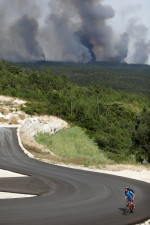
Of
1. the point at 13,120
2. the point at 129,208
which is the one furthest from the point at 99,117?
the point at 129,208

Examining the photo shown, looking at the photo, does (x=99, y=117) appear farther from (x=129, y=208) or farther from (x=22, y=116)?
(x=129, y=208)

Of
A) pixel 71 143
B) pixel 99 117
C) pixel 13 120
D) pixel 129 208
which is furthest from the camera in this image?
pixel 99 117

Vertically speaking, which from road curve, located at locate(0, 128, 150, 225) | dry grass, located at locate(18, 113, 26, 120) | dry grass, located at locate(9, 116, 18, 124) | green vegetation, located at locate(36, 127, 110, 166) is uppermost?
dry grass, located at locate(18, 113, 26, 120)

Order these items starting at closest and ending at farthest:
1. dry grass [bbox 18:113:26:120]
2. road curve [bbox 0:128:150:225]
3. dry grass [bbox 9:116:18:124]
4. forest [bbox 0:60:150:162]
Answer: road curve [bbox 0:128:150:225]
forest [bbox 0:60:150:162]
dry grass [bbox 9:116:18:124]
dry grass [bbox 18:113:26:120]

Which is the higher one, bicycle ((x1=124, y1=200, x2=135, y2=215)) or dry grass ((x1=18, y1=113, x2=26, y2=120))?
dry grass ((x1=18, y1=113, x2=26, y2=120))

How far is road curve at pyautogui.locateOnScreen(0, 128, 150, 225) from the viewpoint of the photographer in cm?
1094

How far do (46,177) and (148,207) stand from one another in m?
9.47

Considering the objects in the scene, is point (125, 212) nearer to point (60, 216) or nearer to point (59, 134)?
point (60, 216)

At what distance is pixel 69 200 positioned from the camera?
1404 centimetres

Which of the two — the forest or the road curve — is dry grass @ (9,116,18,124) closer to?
the forest

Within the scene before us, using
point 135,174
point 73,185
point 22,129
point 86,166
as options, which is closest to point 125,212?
point 73,185

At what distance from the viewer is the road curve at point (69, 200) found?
35.9 ft

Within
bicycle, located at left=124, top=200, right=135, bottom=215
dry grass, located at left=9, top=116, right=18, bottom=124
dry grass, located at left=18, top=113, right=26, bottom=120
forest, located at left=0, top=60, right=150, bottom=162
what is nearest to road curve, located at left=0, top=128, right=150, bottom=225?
bicycle, located at left=124, top=200, right=135, bottom=215

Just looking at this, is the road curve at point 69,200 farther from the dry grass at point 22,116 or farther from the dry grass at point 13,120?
the dry grass at point 22,116
